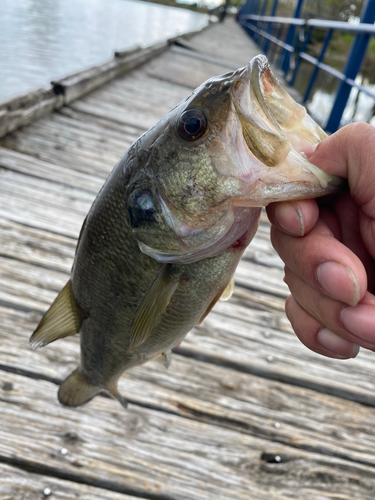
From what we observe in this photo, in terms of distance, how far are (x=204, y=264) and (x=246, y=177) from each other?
318 mm

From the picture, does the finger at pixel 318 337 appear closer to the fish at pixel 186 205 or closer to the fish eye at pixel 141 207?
the fish at pixel 186 205

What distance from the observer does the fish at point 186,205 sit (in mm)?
893

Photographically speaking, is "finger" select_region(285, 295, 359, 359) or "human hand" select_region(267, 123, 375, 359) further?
"finger" select_region(285, 295, 359, 359)

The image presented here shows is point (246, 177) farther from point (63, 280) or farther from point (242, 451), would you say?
point (63, 280)

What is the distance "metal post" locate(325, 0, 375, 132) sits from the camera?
3951 millimetres

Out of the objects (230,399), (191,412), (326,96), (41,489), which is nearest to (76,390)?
(41,489)

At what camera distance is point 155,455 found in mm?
1537

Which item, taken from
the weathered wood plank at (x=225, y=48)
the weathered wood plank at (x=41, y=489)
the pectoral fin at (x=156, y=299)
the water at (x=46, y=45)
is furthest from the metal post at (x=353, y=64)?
the water at (x=46, y=45)

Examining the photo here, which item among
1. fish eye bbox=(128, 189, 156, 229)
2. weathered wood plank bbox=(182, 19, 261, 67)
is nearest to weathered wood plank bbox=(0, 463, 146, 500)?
fish eye bbox=(128, 189, 156, 229)

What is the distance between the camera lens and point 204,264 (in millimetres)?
1130

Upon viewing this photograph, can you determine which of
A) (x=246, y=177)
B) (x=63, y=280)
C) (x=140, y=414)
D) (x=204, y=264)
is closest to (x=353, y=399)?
(x=140, y=414)

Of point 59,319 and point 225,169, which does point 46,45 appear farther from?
point 225,169

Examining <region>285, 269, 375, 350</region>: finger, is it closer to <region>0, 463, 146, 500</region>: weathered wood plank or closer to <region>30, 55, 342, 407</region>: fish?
<region>30, 55, 342, 407</region>: fish

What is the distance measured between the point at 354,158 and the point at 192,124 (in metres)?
0.40
